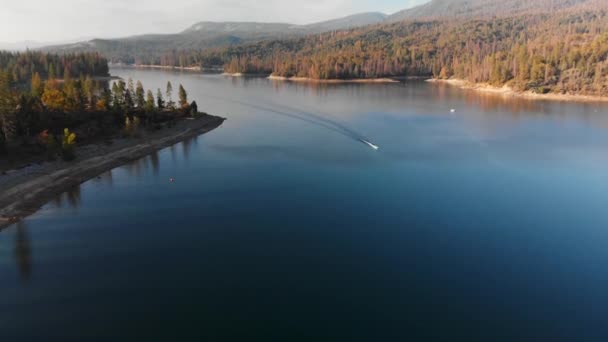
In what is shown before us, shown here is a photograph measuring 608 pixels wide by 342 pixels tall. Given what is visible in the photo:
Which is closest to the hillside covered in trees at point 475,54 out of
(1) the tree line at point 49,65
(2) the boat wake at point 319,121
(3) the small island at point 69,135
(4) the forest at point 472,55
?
(4) the forest at point 472,55

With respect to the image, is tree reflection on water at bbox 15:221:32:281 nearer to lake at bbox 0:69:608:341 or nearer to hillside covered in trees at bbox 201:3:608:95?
lake at bbox 0:69:608:341

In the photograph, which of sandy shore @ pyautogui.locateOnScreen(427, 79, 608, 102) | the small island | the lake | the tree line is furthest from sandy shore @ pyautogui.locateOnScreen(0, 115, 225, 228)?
sandy shore @ pyautogui.locateOnScreen(427, 79, 608, 102)

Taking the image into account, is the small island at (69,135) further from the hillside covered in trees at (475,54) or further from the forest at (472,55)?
the forest at (472,55)

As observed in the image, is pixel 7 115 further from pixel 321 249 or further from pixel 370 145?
pixel 370 145

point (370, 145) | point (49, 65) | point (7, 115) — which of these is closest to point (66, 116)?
point (7, 115)

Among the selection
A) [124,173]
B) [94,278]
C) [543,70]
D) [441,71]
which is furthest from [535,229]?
[441,71]

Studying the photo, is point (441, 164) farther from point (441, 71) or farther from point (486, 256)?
point (441, 71)
